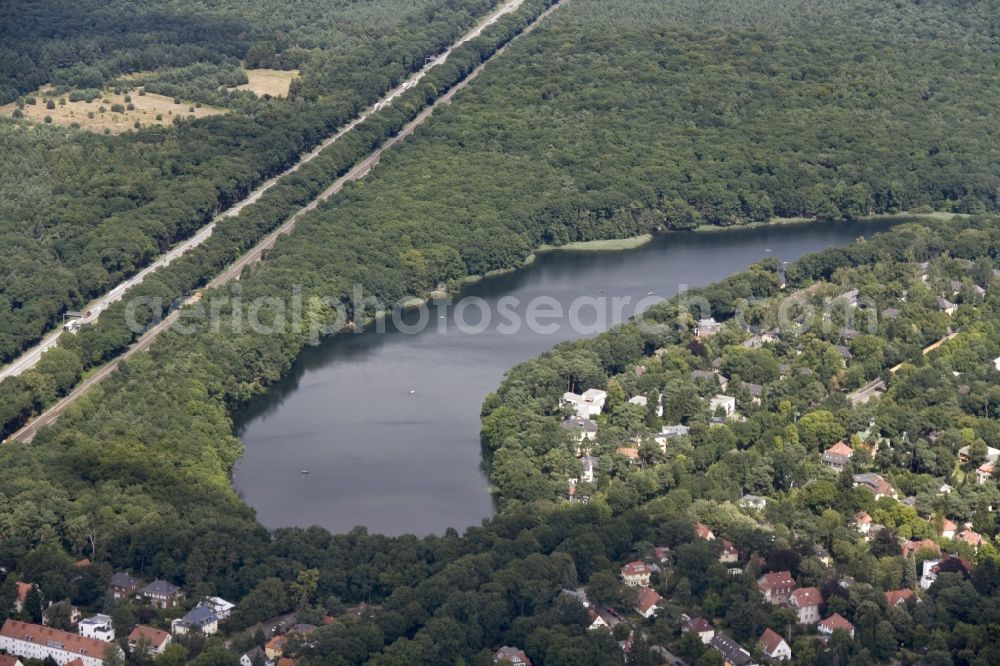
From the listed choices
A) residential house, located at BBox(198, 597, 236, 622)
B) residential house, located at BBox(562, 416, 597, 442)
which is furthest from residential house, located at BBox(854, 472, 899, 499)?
residential house, located at BBox(198, 597, 236, 622)

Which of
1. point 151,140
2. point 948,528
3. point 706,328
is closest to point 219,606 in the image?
point 948,528

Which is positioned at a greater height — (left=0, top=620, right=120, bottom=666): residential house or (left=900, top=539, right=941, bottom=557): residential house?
(left=0, top=620, right=120, bottom=666): residential house

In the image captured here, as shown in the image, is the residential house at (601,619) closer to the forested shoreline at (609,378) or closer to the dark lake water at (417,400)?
the forested shoreline at (609,378)

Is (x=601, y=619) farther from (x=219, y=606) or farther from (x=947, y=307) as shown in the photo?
(x=947, y=307)

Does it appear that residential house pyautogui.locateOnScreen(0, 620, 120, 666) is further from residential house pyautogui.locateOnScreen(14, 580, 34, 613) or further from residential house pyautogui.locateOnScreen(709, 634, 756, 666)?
residential house pyautogui.locateOnScreen(709, 634, 756, 666)

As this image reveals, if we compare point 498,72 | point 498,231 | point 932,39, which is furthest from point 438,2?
point 498,231

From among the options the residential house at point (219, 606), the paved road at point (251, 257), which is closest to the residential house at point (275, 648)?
the residential house at point (219, 606)
